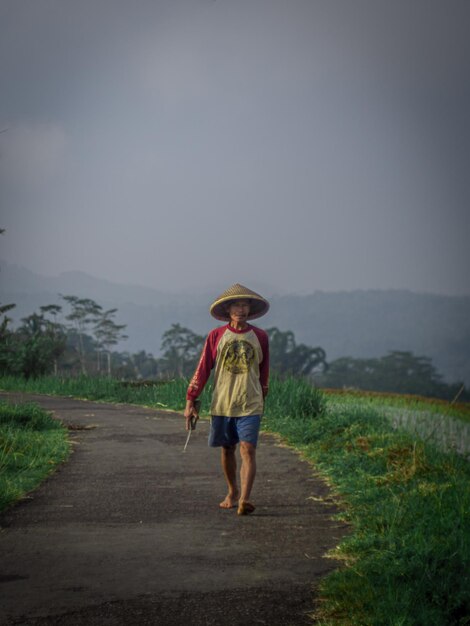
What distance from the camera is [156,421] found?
13.2 meters

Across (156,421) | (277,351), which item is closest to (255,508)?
(156,421)

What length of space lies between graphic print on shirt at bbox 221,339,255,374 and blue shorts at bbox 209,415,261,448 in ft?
1.39

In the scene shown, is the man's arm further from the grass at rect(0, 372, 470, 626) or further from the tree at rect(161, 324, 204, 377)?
the tree at rect(161, 324, 204, 377)

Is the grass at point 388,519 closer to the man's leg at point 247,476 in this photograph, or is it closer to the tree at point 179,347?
the man's leg at point 247,476

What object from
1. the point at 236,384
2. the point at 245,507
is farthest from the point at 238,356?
the point at 245,507

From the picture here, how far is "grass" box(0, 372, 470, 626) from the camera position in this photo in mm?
3992

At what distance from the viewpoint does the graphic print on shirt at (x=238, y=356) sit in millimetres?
6434

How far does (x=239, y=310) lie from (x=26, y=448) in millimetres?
4070

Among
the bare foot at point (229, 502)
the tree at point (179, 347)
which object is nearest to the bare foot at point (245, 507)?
the bare foot at point (229, 502)

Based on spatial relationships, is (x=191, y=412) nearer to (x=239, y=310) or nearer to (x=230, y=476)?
(x=230, y=476)

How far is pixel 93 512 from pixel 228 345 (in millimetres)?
1841

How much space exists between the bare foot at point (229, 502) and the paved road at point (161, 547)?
0.28 ft

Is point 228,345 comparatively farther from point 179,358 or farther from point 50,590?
point 179,358

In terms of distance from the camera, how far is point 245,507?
6.22 m
